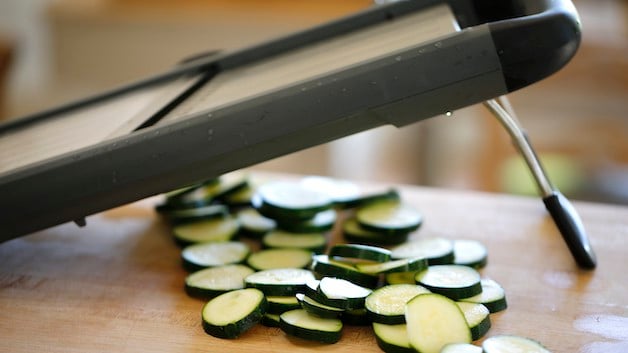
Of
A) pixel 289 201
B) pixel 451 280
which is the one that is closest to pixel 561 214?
pixel 451 280

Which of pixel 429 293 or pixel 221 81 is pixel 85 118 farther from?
pixel 429 293

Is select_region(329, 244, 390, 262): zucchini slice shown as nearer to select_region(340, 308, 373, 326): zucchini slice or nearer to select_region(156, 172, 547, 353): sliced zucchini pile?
select_region(156, 172, 547, 353): sliced zucchini pile

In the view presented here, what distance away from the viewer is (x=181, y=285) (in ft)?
4.49

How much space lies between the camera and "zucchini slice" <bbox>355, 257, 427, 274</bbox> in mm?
1288

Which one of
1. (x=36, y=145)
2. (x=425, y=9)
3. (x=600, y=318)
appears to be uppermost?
(x=425, y=9)

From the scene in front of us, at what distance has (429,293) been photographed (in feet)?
3.84

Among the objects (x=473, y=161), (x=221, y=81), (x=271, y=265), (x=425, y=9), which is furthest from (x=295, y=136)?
(x=473, y=161)

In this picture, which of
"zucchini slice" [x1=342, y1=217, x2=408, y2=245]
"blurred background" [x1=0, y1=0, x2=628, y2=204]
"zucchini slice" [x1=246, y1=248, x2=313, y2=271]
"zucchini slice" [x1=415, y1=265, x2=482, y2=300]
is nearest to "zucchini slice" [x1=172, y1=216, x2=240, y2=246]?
"zucchini slice" [x1=246, y1=248, x2=313, y2=271]

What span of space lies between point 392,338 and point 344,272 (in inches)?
7.1

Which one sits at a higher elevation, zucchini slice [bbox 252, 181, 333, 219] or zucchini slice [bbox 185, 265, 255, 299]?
zucchini slice [bbox 252, 181, 333, 219]

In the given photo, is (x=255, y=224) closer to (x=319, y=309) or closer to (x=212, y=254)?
(x=212, y=254)

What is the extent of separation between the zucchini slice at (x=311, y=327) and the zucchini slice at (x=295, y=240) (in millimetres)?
291

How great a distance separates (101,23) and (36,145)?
7.78 feet

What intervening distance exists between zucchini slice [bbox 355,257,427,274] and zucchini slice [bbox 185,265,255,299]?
198 millimetres
